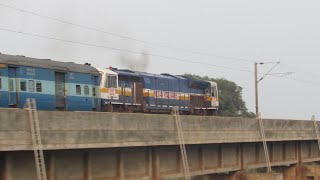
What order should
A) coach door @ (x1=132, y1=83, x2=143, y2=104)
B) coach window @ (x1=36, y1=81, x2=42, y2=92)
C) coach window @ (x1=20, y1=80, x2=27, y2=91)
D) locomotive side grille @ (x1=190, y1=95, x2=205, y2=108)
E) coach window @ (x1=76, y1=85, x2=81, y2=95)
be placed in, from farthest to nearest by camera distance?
locomotive side grille @ (x1=190, y1=95, x2=205, y2=108) < coach door @ (x1=132, y1=83, x2=143, y2=104) < coach window @ (x1=76, y1=85, x2=81, y2=95) < coach window @ (x1=36, y1=81, x2=42, y2=92) < coach window @ (x1=20, y1=80, x2=27, y2=91)

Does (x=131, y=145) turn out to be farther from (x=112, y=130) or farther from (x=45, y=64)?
(x=45, y=64)

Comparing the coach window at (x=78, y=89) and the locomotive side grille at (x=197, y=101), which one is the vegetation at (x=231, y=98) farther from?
the coach window at (x=78, y=89)

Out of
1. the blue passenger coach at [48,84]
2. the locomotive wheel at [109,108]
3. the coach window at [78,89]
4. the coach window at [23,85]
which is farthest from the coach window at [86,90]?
the coach window at [23,85]

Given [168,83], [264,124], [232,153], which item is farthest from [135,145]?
[168,83]

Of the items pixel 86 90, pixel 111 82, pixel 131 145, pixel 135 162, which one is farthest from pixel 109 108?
pixel 131 145

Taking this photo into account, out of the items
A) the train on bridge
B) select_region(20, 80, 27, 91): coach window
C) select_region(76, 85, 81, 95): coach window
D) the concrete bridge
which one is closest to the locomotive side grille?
the train on bridge

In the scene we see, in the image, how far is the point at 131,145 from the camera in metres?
18.2

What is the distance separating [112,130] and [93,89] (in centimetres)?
1004

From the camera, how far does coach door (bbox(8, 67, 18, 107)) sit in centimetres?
2122

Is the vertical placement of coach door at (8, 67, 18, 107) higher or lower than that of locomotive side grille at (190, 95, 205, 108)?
higher

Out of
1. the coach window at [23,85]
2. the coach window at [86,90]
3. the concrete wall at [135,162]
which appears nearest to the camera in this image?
the concrete wall at [135,162]

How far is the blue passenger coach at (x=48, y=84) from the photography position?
21359 mm

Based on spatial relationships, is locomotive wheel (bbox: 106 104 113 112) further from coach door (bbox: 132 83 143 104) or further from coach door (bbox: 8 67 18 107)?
coach door (bbox: 8 67 18 107)

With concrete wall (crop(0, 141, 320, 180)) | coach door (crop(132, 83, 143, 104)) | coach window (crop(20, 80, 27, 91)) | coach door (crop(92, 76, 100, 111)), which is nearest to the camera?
concrete wall (crop(0, 141, 320, 180))
